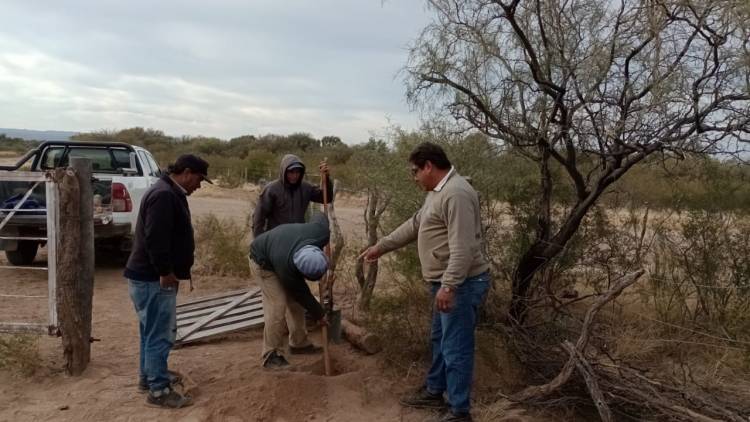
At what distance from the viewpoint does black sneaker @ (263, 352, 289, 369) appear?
472 centimetres

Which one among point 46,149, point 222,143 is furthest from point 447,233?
point 222,143

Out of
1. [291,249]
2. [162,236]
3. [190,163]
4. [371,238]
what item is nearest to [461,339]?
[291,249]

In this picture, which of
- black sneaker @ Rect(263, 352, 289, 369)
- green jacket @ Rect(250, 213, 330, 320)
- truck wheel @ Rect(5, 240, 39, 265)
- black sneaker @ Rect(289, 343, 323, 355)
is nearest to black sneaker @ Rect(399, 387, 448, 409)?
green jacket @ Rect(250, 213, 330, 320)

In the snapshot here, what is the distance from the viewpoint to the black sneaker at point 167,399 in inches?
161

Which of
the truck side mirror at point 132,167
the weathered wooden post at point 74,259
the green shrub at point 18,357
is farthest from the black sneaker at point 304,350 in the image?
the truck side mirror at point 132,167

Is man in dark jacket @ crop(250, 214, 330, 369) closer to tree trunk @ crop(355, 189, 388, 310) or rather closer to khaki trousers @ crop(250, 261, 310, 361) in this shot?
khaki trousers @ crop(250, 261, 310, 361)

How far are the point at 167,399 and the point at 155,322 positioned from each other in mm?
519

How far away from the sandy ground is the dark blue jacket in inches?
35.2

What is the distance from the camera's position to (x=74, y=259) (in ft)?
15.0

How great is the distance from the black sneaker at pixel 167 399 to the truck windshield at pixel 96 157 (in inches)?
203

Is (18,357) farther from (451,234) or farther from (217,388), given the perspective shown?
(451,234)

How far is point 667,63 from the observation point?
461cm

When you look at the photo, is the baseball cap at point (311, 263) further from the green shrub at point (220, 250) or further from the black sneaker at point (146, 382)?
the green shrub at point (220, 250)

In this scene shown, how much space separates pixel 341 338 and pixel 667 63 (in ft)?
11.5
